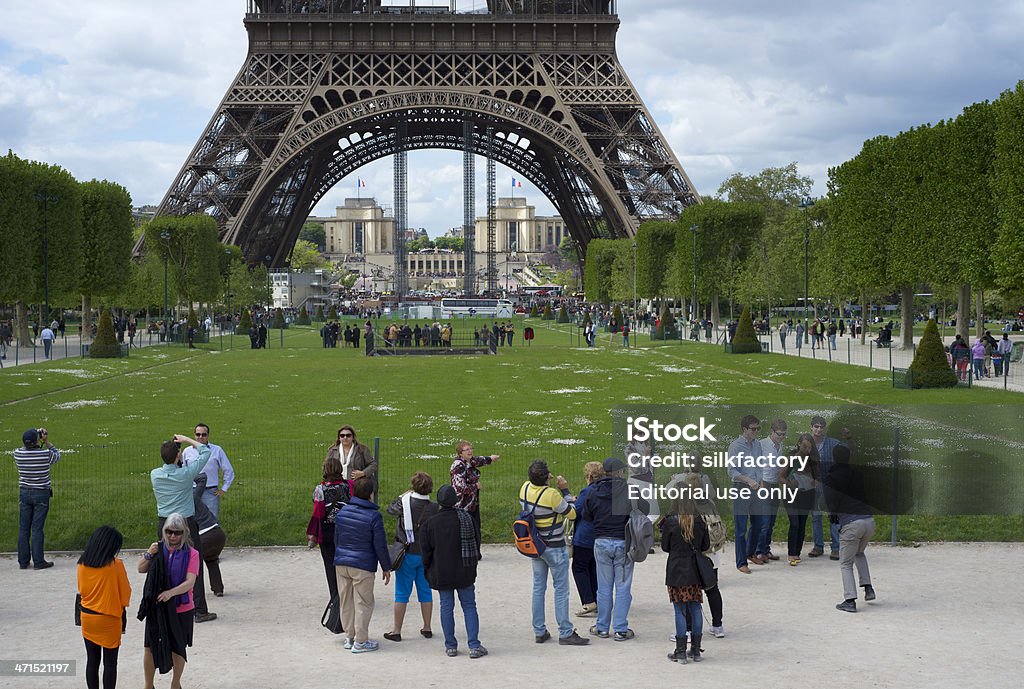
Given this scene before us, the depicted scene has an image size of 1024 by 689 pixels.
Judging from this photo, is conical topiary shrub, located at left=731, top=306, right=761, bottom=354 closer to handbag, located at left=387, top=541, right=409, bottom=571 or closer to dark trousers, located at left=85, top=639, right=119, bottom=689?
handbag, located at left=387, top=541, right=409, bottom=571

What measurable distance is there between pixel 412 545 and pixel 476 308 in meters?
101

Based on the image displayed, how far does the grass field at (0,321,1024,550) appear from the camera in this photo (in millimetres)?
15359

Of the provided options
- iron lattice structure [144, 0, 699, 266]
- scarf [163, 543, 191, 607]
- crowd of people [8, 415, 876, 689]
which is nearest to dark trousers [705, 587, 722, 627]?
crowd of people [8, 415, 876, 689]

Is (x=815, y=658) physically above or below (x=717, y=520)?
below

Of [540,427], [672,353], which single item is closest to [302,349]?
[672,353]

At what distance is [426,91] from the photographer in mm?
78625

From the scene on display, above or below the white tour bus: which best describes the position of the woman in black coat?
below

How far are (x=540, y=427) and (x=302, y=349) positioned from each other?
3579cm

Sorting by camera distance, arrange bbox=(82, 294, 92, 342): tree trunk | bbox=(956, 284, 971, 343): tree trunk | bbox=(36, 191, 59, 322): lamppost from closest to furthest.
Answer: bbox=(956, 284, 971, 343): tree trunk, bbox=(36, 191, 59, 322): lamppost, bbox=(82, 294, 92, 342): tree trunk

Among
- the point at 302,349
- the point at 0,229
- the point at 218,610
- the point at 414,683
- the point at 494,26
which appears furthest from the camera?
the point at 494,26

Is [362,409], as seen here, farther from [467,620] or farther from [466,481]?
[467,620]

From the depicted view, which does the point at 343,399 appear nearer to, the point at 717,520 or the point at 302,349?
the point at 717,520

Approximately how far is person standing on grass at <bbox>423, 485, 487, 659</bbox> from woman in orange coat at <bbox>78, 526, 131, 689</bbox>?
2.55 meters

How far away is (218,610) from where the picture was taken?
11547 millimetres
